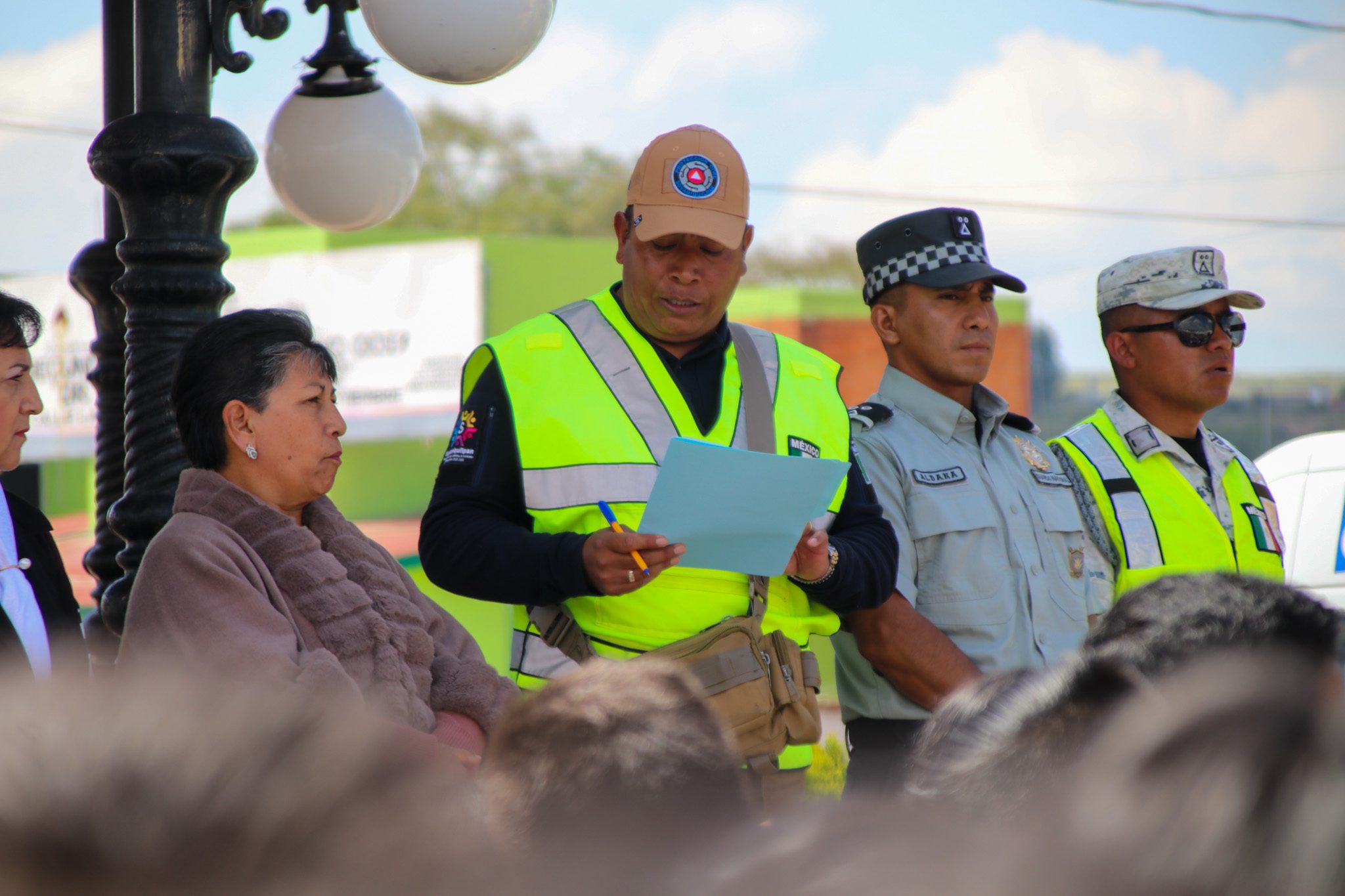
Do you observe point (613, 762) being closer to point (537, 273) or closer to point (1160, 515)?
point (1160, 515)

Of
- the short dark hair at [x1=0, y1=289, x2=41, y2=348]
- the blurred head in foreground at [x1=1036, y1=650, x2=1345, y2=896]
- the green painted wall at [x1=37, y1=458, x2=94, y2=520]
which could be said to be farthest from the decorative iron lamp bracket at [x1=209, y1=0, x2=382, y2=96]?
the green painted wall at [x1=37, y1=458, x2=94, y2=520]

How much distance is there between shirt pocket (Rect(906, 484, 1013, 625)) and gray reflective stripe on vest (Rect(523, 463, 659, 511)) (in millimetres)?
825

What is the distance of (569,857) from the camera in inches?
25.4

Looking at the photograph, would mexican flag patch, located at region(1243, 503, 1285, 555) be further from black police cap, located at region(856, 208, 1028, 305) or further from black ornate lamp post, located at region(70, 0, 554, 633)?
black ornate lamp post, located at region(70, 0, 554, 633)

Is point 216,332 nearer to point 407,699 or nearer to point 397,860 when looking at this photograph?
point 407,699

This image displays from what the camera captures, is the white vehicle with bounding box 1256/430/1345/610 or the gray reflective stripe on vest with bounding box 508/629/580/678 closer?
the gray reflective stripe on vest with bounding box 508/629/580/678

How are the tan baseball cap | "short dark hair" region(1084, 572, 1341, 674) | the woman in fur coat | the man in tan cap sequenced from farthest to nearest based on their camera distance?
the tan baseball cap < the man in tan cap < the woman in fur coat < "short dark hair" region(1084, 572, 1341, 674)

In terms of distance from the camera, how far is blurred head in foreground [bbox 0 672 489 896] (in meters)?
0.60

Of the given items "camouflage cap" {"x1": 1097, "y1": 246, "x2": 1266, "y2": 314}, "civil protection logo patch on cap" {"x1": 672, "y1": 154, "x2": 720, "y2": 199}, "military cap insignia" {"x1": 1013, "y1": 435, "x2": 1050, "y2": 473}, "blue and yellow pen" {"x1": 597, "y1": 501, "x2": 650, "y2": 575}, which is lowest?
"blue and yellow pen" {"x1": 597, "y1": 501, "x2": 650, "y2": 575}

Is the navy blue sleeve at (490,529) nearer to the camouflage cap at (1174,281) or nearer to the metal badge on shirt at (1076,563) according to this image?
the metal badge on shirt at (1076,563)

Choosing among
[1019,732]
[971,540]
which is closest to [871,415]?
[971,540]

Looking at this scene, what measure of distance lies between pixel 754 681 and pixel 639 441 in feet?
1.78

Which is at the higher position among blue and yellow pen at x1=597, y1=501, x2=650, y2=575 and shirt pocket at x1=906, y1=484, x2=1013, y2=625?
blue and yellow pen at x1=597, y1=501, x2=650, y2=575

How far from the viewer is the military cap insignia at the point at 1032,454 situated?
369cm
